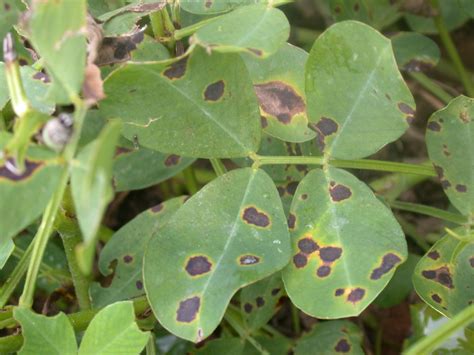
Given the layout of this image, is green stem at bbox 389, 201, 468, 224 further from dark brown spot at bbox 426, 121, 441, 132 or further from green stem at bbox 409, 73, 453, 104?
green stem at bbox 409, 73, 453, 104

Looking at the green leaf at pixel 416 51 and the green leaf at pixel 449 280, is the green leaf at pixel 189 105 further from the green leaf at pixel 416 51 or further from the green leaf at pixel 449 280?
the green leaf at pixel 416 51

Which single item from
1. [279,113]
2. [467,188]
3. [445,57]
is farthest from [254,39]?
[445,57]

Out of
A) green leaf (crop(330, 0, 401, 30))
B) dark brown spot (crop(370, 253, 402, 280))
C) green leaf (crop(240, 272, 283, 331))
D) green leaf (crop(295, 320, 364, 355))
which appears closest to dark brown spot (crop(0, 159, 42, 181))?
dark brown spot (crop(370, 253, 402, 280))

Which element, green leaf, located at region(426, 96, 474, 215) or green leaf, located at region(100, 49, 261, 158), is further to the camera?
green leaf, located at region(426, 96, 474, 215)

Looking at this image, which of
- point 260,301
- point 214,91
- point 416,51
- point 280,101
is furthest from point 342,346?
point 416,51

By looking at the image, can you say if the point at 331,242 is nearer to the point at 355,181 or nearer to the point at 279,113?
the point at 355,181

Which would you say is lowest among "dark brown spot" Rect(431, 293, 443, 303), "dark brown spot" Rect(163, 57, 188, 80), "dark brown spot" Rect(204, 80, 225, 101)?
"dark brown spot" Rect(431, 293, 443, 303)
